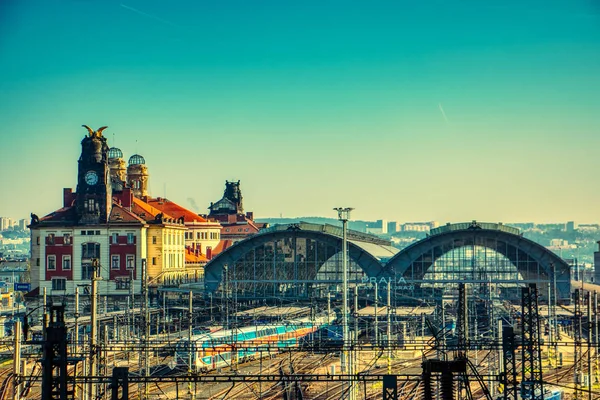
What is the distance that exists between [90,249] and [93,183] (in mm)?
5628

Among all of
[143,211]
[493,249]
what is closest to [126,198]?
[143,211]

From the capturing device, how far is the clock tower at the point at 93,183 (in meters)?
77.5

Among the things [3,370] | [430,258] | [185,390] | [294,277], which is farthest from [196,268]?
[185,390]

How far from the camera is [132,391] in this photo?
43.3m

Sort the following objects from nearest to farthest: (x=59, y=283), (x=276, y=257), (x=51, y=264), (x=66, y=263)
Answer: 1. (x=276, y=257)
2. (x=59, y=283)
3. (x=66, y=263)
4. (x=51, y=264)

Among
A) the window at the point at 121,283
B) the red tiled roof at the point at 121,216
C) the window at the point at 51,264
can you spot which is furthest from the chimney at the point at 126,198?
the window at the point at 121,283

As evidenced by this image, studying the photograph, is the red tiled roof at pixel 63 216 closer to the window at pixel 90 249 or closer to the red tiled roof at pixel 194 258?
→ the window at pixel 90 249

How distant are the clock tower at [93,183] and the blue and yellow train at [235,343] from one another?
74.4 feet

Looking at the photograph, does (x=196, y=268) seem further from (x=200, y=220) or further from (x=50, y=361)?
(x=50, y=361)

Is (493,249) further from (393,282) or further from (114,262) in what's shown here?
(114,262)

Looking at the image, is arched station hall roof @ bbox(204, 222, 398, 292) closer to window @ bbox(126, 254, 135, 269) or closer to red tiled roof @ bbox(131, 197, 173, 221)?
window @ bbox(126, 254, 135, 269)

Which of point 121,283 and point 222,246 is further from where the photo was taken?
point 222,246

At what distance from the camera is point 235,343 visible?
155 feet

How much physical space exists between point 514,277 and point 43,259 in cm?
3807
